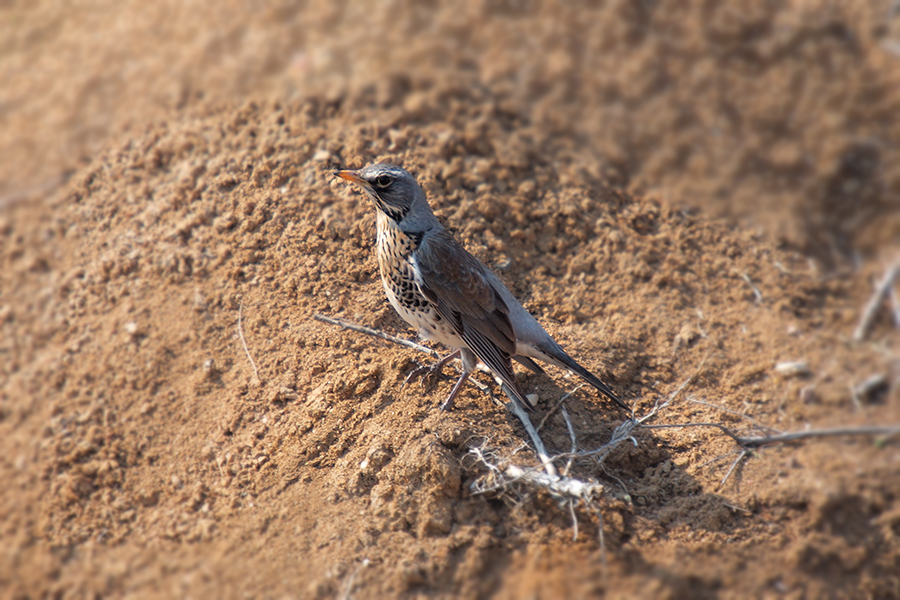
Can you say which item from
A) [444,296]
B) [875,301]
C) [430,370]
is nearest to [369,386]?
[430,370]

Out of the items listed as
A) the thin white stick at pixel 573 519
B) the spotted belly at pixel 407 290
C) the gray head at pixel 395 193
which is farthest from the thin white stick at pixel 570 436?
the gray head at pixel 395 193

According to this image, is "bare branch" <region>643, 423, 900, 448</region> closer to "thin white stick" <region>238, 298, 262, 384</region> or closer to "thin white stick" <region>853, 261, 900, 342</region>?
"thin white stick" <region>853, 261, 900, 342</region>

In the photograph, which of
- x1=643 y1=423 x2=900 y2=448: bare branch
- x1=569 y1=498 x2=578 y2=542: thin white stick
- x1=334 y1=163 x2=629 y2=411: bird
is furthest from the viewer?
x1=334 y1=163 x2=629 y2=411: bird

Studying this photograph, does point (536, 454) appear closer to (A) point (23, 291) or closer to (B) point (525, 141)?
(B) point (525, 141)

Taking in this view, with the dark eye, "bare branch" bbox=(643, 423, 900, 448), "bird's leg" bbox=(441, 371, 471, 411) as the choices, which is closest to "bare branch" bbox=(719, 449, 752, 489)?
"bare branch" bbox=(643, 423, 900, 448)

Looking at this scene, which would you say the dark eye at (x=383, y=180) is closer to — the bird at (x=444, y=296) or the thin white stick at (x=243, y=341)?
the bird at (x=444, y=296)

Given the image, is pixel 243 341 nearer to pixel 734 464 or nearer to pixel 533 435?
pixel 533 435
